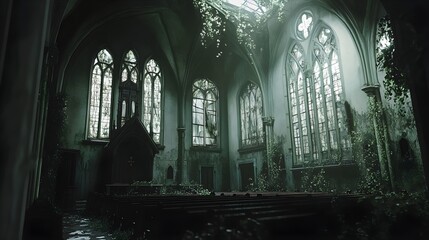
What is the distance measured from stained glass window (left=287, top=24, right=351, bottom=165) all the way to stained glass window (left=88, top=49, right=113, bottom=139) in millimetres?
10012


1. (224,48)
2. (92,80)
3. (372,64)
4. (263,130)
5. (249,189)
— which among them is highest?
(224,48)

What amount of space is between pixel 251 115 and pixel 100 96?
9070 millimetres

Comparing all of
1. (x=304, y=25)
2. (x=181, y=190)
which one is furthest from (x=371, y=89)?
(x=181, y=190)

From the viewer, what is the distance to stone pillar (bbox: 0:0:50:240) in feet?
5.12

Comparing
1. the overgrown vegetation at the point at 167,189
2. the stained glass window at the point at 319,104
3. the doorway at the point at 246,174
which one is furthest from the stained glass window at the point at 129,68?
the stained glass window at the point at 319,104

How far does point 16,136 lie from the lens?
161cm

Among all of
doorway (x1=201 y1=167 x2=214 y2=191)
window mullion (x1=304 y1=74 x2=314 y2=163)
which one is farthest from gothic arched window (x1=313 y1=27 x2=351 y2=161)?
doorway (x1=201 y1=167 x2=214 y2=191)

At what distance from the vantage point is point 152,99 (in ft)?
53.4

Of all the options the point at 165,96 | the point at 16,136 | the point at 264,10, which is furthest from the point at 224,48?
the point at 16,136

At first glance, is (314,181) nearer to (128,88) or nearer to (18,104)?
(128,88)

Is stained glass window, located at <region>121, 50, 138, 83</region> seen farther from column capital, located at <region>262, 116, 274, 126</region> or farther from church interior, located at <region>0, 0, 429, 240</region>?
column capital, located at <region>262, 116, 274, 126</region>

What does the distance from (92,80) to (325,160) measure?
41.1 feet

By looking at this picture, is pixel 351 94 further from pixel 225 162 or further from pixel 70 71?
pixel 70 71

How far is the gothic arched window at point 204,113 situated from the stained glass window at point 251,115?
1.92 meters
